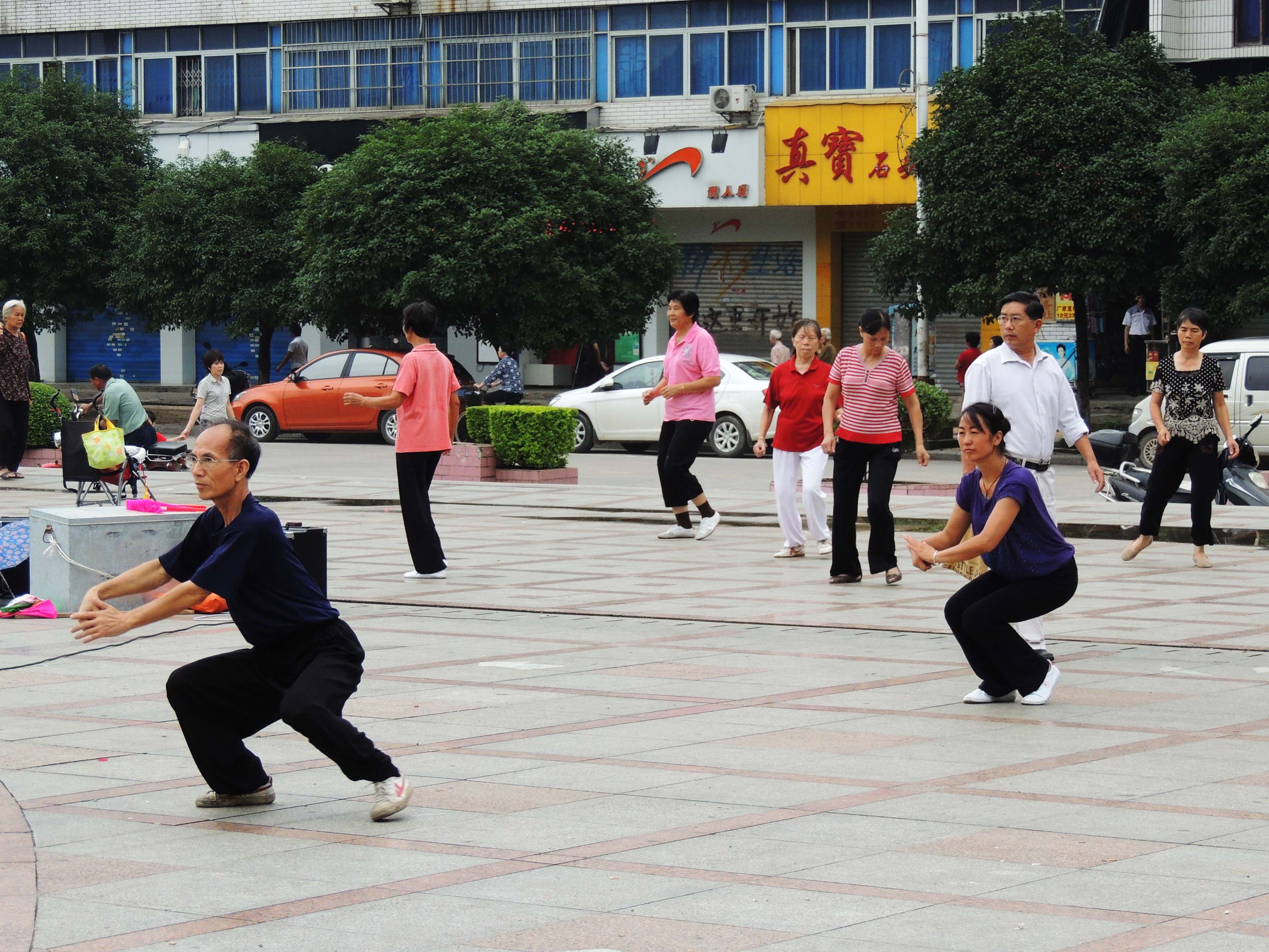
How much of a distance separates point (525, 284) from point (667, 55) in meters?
8.73

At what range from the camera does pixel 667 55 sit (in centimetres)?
3581

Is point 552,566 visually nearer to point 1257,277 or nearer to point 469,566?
point 469,566

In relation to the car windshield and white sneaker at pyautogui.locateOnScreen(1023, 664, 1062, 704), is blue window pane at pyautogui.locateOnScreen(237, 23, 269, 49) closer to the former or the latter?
the car windshield

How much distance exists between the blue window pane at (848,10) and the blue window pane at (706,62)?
7.18 ft

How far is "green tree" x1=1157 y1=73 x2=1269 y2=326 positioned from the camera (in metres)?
23.2

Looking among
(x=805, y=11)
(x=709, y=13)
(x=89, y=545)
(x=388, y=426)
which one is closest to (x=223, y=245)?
(x=388, y=426)

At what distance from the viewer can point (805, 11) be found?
34562 mm

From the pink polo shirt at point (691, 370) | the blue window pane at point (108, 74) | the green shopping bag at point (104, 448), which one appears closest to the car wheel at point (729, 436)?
the green shopping bag at point (104, 448)

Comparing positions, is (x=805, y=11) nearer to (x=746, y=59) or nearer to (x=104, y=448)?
(x=746, y=59)

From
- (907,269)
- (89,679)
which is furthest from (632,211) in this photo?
(89,679)

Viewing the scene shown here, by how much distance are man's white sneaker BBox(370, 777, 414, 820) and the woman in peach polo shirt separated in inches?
235

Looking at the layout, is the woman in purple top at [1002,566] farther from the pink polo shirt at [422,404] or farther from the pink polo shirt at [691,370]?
the pink polo shirt at [691,370]

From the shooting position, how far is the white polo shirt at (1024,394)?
29.9ft

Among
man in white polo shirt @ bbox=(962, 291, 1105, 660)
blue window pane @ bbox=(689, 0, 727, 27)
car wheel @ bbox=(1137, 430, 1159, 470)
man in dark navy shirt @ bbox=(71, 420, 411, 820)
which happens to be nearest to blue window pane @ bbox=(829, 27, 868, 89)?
blue window pane @ bbox=(689, 0, 727, 27)
